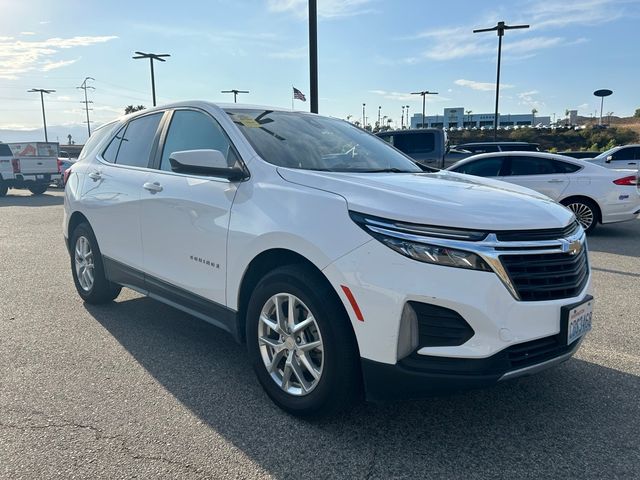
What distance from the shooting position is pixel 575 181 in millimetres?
9602

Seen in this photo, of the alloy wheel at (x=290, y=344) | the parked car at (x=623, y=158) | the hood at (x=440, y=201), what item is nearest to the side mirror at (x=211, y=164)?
the hood at (x=440, y=201)

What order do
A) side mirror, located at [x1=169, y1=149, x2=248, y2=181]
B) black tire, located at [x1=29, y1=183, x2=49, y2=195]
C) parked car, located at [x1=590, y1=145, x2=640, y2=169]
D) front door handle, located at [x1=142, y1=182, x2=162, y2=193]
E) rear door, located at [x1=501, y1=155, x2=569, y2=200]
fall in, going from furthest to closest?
black tire, located at [x1=29, y1=183, x2=49, y2=195], parked car, located at [x1=590, y1=145, x2=640, y2=169], rear door, located at [x1=501, y1=155, x2=569, y2=200], front door handle, located at [x1=142, y1=182, x2=162, y2=193], side mirror, located at [x1=169, y1=149, x2=248, y2=181]

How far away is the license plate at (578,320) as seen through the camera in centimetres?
271

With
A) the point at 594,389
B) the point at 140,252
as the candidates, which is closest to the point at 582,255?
the point at 594,389

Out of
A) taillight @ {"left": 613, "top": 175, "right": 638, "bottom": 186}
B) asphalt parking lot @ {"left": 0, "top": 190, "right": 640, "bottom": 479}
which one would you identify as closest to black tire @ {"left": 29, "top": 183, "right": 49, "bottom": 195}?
asphalt parking lot @ {"left": 0, "top": 190, "right": 640, "bottom": 479}

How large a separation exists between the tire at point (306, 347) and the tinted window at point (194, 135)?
100 cm

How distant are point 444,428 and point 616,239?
26.0 ft

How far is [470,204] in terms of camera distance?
2.71 metres

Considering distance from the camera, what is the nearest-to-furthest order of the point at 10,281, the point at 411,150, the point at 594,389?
1. the point at 594,389
2. the point at 10,281
3. the point at 411,150

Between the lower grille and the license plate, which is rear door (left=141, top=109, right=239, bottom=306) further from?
the license plate

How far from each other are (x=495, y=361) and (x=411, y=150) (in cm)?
1235

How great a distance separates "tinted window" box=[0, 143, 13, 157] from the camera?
66.9 ft

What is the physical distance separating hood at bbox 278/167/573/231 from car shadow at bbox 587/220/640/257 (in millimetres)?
6006

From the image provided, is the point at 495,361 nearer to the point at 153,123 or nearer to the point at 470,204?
the point at 470,204
